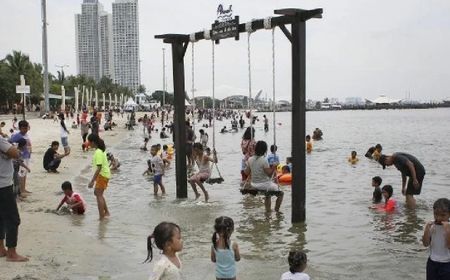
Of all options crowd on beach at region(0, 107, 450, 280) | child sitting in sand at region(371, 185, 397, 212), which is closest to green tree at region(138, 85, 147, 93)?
crowd on beach at region(0, 107, 450, 280)

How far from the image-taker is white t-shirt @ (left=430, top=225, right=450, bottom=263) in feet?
17.8

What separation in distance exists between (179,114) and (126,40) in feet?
557

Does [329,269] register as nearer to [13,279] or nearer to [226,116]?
[13,279]

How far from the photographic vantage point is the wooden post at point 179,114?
13453mm

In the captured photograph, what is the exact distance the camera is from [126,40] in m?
177

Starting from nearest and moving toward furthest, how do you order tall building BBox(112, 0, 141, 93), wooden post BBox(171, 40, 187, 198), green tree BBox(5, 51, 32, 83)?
wooden post BBox(171, 40, 187, 198), green tree BBox(5, 51, 32, 83), tall building BBox(112, 0, 141, 93)

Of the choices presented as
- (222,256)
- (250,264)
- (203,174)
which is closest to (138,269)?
(250,264)

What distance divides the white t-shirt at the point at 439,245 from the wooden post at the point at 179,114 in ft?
28.7

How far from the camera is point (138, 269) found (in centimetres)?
770

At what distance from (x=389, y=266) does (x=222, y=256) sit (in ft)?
12.2

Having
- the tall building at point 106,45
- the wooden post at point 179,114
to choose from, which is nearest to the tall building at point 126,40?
the tall building at point 106,45

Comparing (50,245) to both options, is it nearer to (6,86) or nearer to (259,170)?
(259,170)

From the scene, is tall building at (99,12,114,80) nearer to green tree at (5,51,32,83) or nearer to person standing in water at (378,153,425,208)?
green tree at (5,51,32,83)

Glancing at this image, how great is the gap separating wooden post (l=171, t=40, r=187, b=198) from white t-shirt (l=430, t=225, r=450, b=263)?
8.76 m
